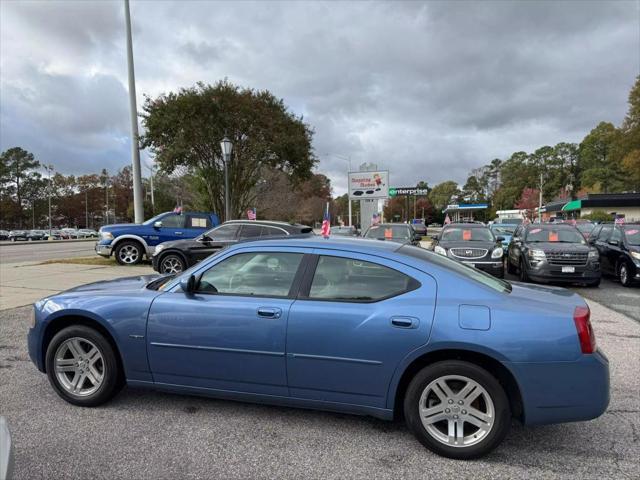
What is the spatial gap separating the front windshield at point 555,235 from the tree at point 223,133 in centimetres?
1230

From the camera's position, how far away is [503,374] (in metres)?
2.94

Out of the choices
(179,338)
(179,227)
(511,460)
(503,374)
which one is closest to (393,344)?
(503,374)

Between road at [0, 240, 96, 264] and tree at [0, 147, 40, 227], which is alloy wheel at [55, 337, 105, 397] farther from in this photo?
tree at [0, 147, 40, 227]

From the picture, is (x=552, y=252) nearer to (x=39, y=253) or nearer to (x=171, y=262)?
(x=171, y=262)

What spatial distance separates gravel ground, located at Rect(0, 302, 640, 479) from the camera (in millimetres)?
2824

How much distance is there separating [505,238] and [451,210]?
237ft

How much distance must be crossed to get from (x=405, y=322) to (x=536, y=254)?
8.73 m

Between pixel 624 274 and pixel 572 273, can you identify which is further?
pixel 624 274

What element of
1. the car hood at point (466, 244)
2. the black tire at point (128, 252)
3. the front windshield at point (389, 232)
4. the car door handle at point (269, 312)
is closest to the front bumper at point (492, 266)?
the car hood at point (466, 244)

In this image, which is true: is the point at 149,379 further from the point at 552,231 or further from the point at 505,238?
the point at 505,238

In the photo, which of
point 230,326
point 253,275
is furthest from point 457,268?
point 230,326

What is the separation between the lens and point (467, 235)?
11.7 m

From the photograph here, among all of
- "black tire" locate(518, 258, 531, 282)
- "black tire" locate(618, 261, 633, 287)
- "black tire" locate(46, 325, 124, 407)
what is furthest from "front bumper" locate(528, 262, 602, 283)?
"black tire" locate(46, 325, 124, 407)

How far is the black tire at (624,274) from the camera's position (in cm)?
1054
